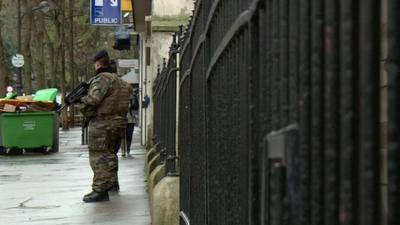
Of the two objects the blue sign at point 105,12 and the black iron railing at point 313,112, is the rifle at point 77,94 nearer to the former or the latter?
the black iron railing at point 313,112

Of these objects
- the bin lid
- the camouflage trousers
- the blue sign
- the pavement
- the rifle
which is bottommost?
the pavement

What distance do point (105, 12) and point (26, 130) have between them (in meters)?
8.73

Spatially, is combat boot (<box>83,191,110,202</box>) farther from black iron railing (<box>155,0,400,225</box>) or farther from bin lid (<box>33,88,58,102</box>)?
bin lid (<box>33,88,58,102</box>)

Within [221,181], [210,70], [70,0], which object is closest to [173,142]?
[210,70]

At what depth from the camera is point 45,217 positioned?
8969mm

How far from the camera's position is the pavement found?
8688 mm

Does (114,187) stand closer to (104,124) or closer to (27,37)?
(104,124)

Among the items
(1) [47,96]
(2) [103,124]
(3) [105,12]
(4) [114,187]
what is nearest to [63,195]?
(4) [114,187]

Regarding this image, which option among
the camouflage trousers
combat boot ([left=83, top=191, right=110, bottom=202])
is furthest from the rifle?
combat boot ([left=83, top=191, right=110, bottom=202])

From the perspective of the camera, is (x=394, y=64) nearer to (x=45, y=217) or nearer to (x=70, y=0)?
(x=45, y=217)

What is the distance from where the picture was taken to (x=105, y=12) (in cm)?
2722

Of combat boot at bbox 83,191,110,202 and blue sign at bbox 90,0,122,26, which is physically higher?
blue sign at bbox 90,0,122,26

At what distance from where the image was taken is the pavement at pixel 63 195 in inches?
342

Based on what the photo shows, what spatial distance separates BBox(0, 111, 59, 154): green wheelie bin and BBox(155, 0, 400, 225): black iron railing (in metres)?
17.0
